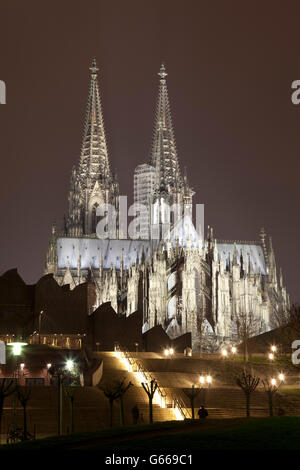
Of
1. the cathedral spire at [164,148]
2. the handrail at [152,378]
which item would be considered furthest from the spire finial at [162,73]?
the handrail at [152,378]

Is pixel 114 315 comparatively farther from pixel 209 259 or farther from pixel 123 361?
pixel 209 259

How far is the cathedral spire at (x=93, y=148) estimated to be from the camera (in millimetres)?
96875

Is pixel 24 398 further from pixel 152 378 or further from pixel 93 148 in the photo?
pixel 93 148

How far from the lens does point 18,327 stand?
4878 cm

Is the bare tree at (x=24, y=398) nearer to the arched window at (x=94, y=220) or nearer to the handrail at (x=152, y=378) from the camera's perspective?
the handrail at (x=152, y=378)

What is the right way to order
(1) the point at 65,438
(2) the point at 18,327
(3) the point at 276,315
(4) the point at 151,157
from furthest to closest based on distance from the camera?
(4) the point at 151,157, (3) the point at 276,315, (2) the point at 18,327, (1) the point at 65,438

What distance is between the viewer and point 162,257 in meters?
72.2

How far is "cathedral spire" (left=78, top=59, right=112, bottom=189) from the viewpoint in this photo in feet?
318

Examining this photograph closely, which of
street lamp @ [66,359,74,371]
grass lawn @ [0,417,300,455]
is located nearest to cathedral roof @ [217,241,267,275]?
street lamp @ [66,359,74,371]

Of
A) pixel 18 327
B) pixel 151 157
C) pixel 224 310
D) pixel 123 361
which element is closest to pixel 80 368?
pixel 123 361

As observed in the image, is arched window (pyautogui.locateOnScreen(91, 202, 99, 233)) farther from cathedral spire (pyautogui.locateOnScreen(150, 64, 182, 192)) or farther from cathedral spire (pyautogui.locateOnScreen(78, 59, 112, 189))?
cathedral spire (pyautogui.locateOnScreen(150, 64, 182, 192))

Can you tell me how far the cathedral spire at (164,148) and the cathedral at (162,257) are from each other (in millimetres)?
128

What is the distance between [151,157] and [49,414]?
73.9 metres

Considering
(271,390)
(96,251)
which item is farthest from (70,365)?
(96,251)
